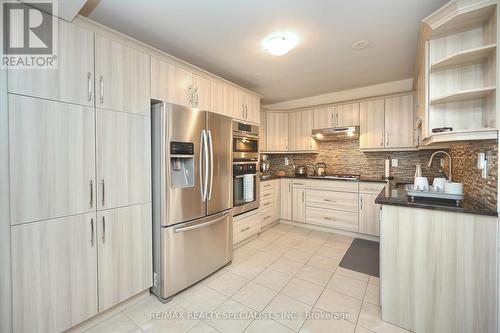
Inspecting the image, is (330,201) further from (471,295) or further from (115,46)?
(115,46)

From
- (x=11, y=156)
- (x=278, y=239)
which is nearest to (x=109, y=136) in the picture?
(x=11, y=156)

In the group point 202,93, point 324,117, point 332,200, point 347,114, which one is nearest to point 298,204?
point 332,200

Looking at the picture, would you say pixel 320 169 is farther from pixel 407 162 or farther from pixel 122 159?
pixel 122 159

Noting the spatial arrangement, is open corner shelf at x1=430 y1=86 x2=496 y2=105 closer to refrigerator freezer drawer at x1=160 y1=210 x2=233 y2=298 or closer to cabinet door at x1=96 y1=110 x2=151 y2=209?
refrigerator freezer drawer at x1=160 y1=210 x2=233 y2=298

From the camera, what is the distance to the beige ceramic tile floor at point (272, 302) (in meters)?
1.66

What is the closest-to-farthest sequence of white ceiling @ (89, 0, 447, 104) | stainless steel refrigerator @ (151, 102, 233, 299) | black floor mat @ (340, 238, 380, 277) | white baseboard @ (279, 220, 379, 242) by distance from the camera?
1. white ceiling @ (89, 0, 447, 104)
2. stainless steel refrigerator @ (151, 102, 233, 299)
3. black floor mat @ (340, 238, 380, 277)
4. white baseboard @ (279, 220, 379, 242)

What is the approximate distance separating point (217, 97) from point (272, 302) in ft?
7.63

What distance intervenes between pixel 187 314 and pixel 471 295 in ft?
6.80

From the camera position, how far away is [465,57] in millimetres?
1482

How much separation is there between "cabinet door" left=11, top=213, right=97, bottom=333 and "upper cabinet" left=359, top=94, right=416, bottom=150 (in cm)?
394

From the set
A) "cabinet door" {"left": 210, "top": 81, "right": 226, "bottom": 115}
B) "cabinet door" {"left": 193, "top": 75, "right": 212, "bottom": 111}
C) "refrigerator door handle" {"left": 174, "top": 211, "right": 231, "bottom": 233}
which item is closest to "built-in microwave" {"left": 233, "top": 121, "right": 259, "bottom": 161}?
"cabinet door" {"left": 210, "top": 81, "right": 226, "bottom": 115}

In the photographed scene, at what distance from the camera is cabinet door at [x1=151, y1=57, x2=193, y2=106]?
199 centimetres

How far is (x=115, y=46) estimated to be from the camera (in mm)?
1720

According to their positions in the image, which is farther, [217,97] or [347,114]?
[347,114]
